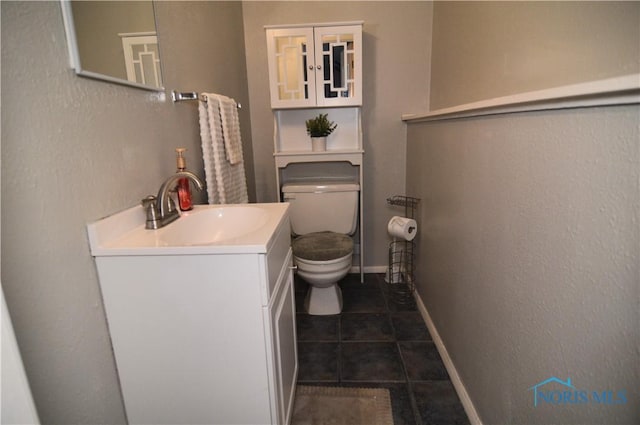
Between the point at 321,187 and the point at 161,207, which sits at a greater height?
the point at 161,207

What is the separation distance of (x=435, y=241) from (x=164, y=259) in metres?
1.32

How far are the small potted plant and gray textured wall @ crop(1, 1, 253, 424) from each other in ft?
4.20

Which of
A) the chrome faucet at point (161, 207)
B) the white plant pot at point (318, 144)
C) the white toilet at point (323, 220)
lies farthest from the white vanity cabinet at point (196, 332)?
the white plant pot at point (318, 144)

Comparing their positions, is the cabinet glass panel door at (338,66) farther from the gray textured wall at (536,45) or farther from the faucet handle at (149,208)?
the faucet handle at (149,208)

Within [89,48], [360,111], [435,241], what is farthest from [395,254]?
[89,48]

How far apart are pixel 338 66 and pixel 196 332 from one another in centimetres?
179

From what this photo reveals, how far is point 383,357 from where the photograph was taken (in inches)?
64.2

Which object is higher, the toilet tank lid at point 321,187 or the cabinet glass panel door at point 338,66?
the cabinet glass panel door at point 338,66

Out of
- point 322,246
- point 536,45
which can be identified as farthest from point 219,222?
point 536,45

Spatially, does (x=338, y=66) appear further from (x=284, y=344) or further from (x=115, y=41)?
(x=284, y=344)

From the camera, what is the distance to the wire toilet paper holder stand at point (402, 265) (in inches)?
86.2

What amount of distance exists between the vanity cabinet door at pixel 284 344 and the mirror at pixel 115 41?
76 cm

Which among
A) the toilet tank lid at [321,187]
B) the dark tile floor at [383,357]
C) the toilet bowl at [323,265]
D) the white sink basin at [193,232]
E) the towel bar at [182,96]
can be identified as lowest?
the dark tile floor at [383,357]

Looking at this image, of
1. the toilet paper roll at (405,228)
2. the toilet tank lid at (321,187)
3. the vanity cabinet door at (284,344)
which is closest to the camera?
the vanity cabinet door at (284,344)
